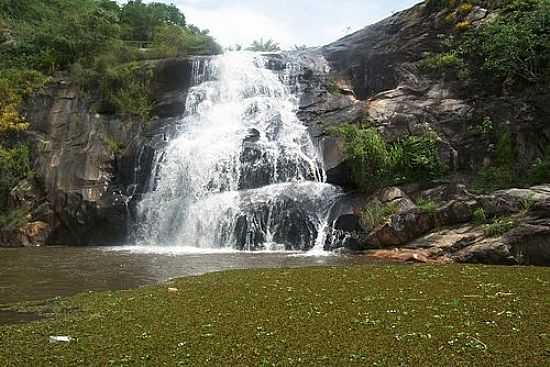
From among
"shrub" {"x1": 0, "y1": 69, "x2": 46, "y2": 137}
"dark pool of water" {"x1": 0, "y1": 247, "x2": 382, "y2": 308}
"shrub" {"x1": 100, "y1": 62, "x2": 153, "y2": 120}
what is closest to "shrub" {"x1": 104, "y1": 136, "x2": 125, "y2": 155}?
"shrub" {"x1": 100, "y1": 62, "x2": 153, "y2": 120}

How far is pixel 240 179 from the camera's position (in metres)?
28.9

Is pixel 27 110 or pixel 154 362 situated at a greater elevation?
pixel 27 110

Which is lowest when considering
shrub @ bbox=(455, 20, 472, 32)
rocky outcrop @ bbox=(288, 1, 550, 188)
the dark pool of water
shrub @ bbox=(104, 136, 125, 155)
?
the dark pool of water

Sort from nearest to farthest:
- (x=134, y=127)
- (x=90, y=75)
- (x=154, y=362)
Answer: (x=154, y=362) < (x=134, y=127) < (x=90, y=75)

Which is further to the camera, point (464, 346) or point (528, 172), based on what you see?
point (528, 172)

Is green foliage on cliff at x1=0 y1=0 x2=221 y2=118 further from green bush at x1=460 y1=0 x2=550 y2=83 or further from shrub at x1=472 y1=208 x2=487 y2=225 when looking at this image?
shrub at x1=472 y1=208 x2=487 y2=225

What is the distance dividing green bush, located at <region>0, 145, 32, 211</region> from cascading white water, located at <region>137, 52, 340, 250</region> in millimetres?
9746

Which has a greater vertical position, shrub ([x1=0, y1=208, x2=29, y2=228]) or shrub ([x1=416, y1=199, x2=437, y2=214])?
shrub ([x1=416, y1=199, x2=437, y2=214])

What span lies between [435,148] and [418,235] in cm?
636

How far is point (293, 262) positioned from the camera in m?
19.0

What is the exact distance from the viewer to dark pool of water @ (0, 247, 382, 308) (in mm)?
14056

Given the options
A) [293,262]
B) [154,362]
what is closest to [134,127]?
[293,262]

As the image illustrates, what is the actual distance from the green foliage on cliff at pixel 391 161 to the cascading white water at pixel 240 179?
79.8 inches

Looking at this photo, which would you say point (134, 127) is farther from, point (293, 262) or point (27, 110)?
point (293, 262)
